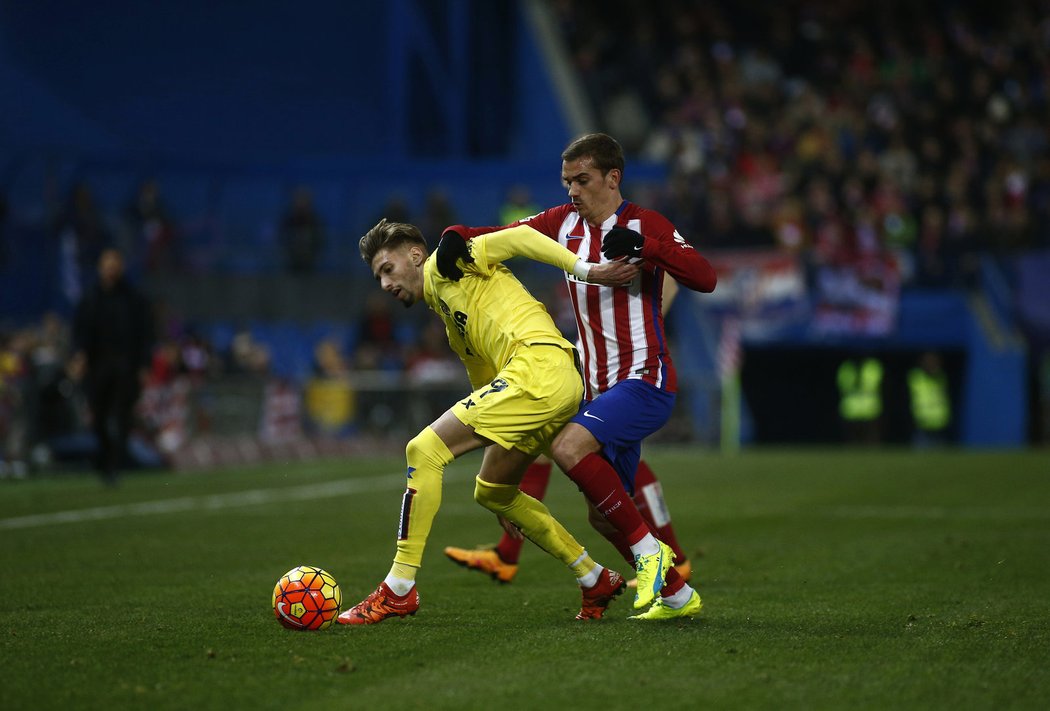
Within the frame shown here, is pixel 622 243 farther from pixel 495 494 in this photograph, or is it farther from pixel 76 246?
pixel 76 246

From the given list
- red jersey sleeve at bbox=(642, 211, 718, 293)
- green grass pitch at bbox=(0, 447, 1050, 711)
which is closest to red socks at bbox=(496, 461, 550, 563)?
green grass pitch at bbox=(0, 447, 1050, 711)

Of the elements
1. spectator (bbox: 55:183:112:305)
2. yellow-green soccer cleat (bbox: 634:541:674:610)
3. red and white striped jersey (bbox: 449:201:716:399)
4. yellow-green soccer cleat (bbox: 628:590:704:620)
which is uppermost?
spectator (bbox: 55:183:112:305)

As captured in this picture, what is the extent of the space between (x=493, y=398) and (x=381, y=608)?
932 mm

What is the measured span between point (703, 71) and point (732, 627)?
88.3 feet

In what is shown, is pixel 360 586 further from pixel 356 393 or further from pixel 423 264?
pixel 356 393

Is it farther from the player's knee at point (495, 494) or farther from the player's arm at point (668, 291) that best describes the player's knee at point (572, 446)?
the player's arm at point (668, 291)

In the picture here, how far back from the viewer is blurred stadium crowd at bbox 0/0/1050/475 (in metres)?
20.1

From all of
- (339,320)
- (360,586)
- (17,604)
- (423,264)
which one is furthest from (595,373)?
(339,320)

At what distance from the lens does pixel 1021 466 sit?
18.0 m

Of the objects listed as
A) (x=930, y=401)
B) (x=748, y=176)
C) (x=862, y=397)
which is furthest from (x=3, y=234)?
(x=930, y=401)

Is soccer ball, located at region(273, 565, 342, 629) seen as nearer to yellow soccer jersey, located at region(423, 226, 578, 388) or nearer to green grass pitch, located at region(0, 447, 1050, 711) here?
green grass pitch, located at region(0, 447, 1050, 711)

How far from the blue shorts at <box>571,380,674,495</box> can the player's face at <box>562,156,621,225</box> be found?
0.71m

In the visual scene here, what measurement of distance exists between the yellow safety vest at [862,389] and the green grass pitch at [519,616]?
42.0 ft

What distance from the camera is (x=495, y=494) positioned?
6.07 meters
